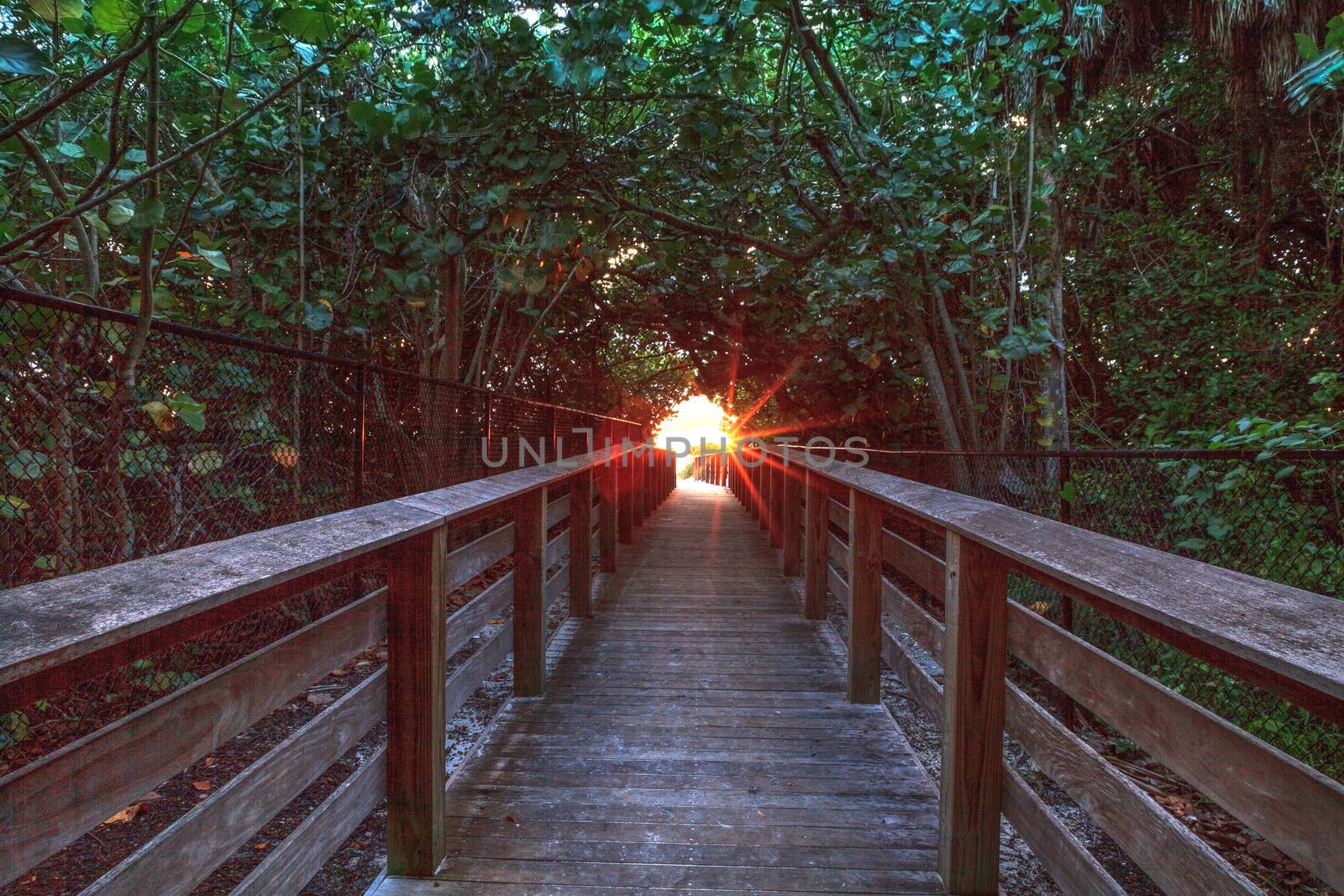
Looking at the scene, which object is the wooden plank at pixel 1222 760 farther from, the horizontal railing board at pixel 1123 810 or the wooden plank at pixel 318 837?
the wooden plank at pixel 318 837

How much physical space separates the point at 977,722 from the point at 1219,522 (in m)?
1.59

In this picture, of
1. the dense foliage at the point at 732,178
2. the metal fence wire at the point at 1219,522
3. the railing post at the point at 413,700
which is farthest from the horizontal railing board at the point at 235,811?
the metal fence wire at the point at 1219,522

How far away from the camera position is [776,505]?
22.2ft

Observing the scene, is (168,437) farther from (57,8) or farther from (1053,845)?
(1053,845)

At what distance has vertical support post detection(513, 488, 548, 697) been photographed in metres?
2.94

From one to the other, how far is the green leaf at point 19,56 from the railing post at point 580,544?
291 centimetres

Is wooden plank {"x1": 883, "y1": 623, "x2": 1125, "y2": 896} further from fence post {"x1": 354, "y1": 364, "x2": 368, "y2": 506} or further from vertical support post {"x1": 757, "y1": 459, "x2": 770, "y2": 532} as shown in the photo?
vertical support post {"x1": 757, "y1": 459, "x2": 770, "y2": 532}

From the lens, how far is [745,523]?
948cm

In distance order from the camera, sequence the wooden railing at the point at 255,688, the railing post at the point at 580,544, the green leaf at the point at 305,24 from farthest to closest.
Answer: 1. the railing post at the point at 580,544
2. the green leaf at the point at 305,24
3. the wooden railing at the point at 255,688

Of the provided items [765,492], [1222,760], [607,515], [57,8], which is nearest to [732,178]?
[57,8]

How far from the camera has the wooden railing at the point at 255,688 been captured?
2.58ft

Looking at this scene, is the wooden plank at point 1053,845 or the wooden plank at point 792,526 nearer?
the wooden plank at point 1053,845

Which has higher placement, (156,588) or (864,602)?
(156,588)

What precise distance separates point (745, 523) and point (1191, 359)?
524 cm
